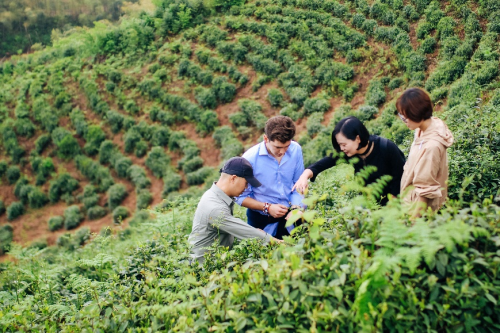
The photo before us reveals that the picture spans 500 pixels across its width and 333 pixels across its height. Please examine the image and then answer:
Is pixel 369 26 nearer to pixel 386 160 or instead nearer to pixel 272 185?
pixel 272 185

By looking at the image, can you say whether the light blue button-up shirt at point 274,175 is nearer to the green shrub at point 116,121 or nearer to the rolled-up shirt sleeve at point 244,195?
the rolled-up shirt sleeve at point 244,195

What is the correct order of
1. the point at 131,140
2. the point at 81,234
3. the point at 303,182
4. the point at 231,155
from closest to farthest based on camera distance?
the point at 303,182 < the point at 81,234 < the point at 231,155 < the point at 131,140

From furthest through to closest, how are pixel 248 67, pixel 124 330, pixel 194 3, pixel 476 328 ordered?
pixel 194 3
pixel 248 67
pixel 124 330
pixel 476 328

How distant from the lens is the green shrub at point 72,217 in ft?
56.9

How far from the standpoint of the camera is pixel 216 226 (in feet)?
10.2

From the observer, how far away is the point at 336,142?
10.8ft

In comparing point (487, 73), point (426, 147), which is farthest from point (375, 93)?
point (426, 147)

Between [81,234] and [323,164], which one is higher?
[323,164]

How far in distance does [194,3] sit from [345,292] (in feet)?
79.3

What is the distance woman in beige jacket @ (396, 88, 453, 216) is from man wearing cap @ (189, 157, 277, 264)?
1.29m

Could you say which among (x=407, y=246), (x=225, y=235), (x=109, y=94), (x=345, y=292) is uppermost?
(x=407, y=246)

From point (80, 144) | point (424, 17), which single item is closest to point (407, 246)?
point (424, 17)

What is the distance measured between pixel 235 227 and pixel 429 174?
62.5 inches

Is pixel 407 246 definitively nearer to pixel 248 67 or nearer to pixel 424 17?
pixel 424 17
